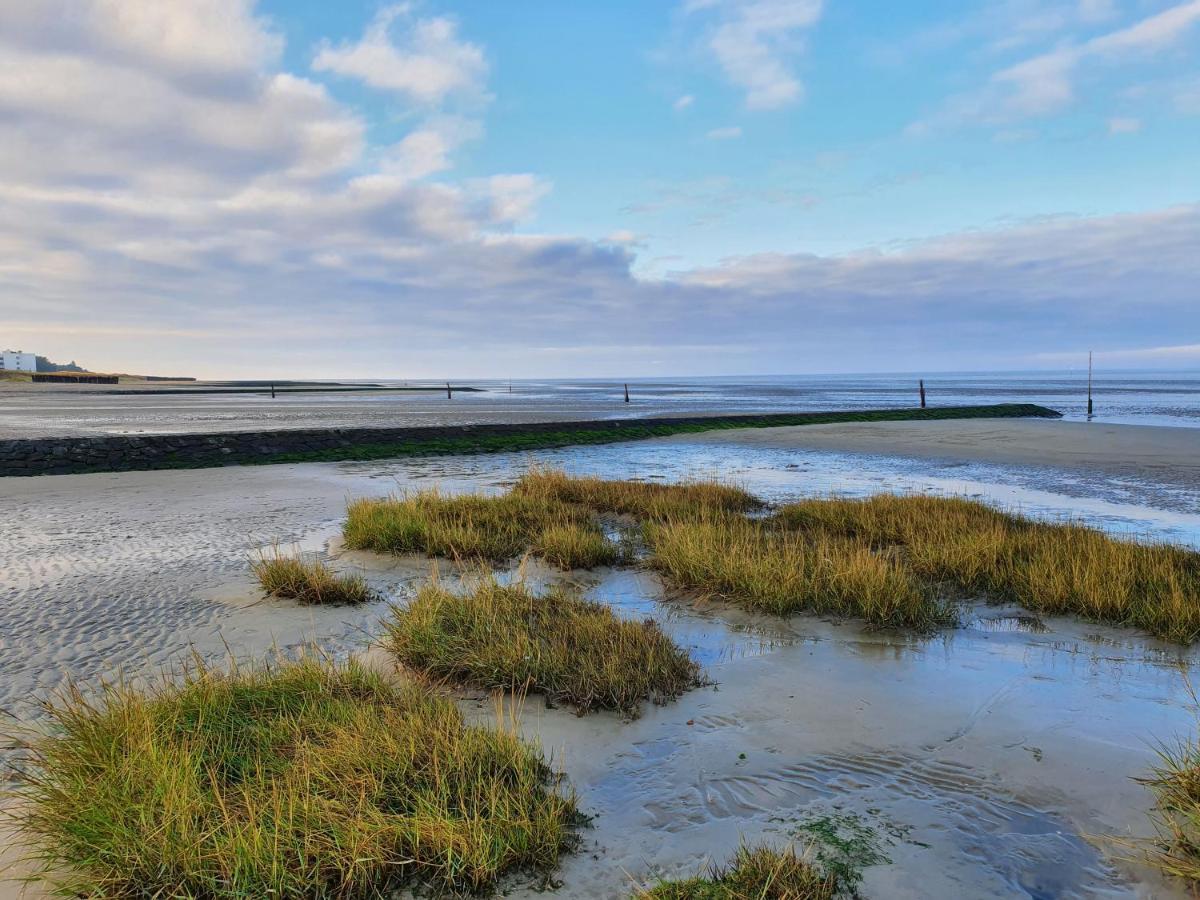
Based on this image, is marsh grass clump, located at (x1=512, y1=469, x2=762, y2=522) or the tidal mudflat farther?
marsh grass clump, located at (x1=512, y1=469, x2=762, y2=522)

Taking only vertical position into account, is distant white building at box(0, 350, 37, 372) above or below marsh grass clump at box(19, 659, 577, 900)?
above

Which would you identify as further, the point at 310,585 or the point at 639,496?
the point at 639,496

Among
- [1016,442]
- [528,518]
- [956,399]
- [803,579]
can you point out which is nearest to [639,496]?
[528,518]

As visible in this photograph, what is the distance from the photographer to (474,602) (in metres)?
6.48

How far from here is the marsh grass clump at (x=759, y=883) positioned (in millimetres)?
2918

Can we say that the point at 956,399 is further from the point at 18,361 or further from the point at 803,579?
the point at 18,361

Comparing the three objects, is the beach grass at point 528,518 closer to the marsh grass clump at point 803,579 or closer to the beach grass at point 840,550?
the beach grass at point 840,550

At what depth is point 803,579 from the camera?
7438mm

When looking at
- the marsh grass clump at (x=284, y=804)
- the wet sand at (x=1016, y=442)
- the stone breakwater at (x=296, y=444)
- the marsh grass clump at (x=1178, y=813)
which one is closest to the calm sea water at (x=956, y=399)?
the wet sand at (x=1016, y=442)

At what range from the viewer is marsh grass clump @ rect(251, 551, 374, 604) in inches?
300

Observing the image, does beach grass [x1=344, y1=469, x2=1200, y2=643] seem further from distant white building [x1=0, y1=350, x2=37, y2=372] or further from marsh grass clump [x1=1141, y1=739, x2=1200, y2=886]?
distant white building [x1=0, y1=350, x2=37, y2=372]

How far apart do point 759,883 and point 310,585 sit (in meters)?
6.08

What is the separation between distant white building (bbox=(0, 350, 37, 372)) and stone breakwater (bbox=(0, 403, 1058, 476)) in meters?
194

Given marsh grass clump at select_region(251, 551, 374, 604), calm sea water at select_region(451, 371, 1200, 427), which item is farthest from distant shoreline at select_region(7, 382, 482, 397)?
marsh grass clump at select_region(251, 551, 374, 604)
